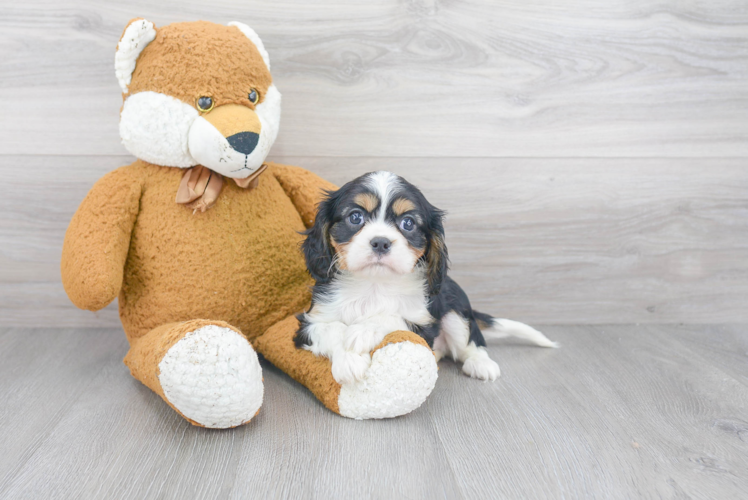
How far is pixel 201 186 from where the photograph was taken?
1.70 metres

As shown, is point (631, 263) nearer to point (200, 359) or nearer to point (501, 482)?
point (501, 482)

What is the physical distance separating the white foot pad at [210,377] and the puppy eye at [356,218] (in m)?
0.43

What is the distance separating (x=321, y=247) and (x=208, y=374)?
0.47 m

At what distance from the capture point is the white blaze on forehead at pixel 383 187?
154cm

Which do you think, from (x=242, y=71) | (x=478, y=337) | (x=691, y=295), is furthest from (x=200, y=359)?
(x=691, y=295)

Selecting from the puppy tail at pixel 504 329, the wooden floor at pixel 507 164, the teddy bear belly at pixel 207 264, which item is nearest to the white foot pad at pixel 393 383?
the wooden floor at pixel 507 164

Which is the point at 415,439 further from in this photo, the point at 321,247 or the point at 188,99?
the point at 188,99

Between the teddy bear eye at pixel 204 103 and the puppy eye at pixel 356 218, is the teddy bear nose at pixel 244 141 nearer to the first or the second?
the teddy bear eye at pixel 204 103

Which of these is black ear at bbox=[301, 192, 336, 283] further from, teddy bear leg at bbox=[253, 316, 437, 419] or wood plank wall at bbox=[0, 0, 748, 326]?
wood plank wall at bbox=[0, 0, 748, 326]

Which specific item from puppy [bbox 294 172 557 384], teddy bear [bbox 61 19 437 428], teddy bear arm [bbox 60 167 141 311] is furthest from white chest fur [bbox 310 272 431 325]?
teddy bear arm [bbox 60 167 141 311]

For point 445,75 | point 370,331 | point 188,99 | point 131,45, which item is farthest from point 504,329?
point 131,45

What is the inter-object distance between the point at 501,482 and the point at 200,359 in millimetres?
737

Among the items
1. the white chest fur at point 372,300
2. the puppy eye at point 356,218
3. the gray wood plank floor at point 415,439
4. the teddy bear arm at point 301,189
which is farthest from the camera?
the teddy bear arm at point 301,189

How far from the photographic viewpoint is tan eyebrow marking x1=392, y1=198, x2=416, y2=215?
154 cm
